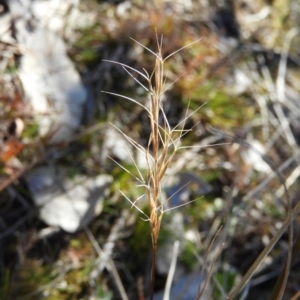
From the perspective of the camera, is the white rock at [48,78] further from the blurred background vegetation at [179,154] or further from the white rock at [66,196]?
the white rock at [66,196]

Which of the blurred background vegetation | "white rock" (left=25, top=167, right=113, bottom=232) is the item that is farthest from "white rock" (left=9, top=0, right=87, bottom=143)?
"white rock" (left=25, top=167, right=113, bottom=232)

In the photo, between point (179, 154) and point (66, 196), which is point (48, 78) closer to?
point (66, 196)

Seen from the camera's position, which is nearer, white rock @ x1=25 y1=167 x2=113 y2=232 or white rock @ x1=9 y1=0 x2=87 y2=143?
white rock @ x1=25 y1=167 x2=113 y2=232

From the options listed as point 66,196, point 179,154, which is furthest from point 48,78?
point 179,154

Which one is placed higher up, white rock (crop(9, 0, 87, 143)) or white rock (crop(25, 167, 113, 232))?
white rock (crop(9, 0, 87, 143))

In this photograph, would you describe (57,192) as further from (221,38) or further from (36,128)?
(221,38)

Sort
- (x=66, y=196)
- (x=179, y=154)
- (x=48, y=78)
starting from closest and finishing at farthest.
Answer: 1. (x=66, y=196)
2. (x=48, y=78)
3. (x=179, y=154)

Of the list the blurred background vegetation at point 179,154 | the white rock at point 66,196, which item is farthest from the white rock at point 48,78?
the white rock at point 66,196

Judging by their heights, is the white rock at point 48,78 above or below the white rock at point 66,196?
above

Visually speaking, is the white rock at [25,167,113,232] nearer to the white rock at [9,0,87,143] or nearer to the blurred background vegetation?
the blurred background vegetation
